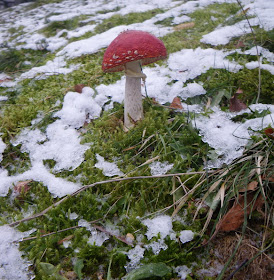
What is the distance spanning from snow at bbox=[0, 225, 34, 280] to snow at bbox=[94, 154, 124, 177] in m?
0.72

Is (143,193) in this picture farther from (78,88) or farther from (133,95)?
(78,88)

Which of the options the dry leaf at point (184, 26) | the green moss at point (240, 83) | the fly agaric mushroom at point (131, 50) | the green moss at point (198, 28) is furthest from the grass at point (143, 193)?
the dry leaf at point (184, 26)

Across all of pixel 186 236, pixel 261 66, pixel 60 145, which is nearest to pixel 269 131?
pixel 186 236

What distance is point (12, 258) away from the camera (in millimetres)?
1507

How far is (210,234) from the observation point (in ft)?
4.75

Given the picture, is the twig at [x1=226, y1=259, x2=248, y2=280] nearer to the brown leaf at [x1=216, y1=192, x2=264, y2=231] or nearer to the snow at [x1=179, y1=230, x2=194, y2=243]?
the brown leaf at [x1=216, y1=192, x2=264, y2=231]

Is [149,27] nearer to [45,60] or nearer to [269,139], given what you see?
[45,60]

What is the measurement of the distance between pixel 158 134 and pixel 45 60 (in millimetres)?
2850

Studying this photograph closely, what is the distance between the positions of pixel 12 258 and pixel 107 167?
926 millimetres

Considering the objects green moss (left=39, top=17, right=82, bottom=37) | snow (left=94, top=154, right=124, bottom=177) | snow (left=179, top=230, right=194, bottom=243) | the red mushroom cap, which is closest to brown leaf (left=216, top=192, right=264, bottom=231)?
snow (left=179, top=230, right=194, bottom=243)

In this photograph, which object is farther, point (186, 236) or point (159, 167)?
point (159, 167)

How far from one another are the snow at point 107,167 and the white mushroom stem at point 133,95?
508 millimetres

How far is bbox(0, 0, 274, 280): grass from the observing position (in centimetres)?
146

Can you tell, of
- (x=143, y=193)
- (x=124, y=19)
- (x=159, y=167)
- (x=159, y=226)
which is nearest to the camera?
(x=159, y=226)
